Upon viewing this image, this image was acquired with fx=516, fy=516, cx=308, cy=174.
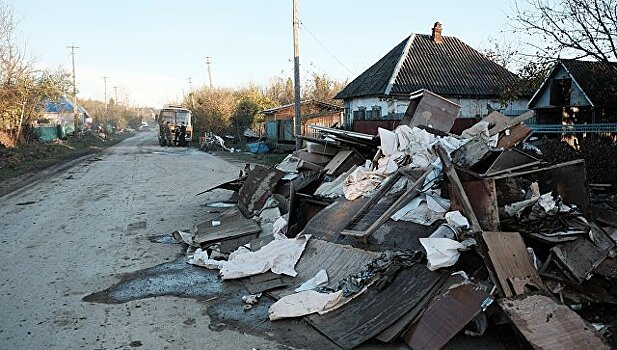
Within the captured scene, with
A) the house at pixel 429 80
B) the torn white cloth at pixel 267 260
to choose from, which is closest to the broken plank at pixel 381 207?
the torn white cloth at pixel 267 260

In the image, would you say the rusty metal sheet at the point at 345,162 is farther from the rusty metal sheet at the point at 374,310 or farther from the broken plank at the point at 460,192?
the rusty metal sheet at the point at 374,310

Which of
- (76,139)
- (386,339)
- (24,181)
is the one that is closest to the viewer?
(386,339)

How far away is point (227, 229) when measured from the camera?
8.10 meters

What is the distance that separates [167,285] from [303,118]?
22229mm

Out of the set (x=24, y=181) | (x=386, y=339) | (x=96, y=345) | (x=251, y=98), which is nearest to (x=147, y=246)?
(x=96, y=345)

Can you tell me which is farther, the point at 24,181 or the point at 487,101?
the point at 487,101

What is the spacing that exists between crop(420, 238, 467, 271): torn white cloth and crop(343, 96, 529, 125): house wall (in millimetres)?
17868

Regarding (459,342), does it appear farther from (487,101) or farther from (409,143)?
(487,101)

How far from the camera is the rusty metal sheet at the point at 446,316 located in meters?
4.25

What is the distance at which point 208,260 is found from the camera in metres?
6.97

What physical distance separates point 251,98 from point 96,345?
116 ft

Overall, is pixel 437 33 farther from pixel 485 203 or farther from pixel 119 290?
pixel 119 290

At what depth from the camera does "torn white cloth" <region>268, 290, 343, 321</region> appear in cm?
501

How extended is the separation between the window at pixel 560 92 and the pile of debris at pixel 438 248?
1549cm
